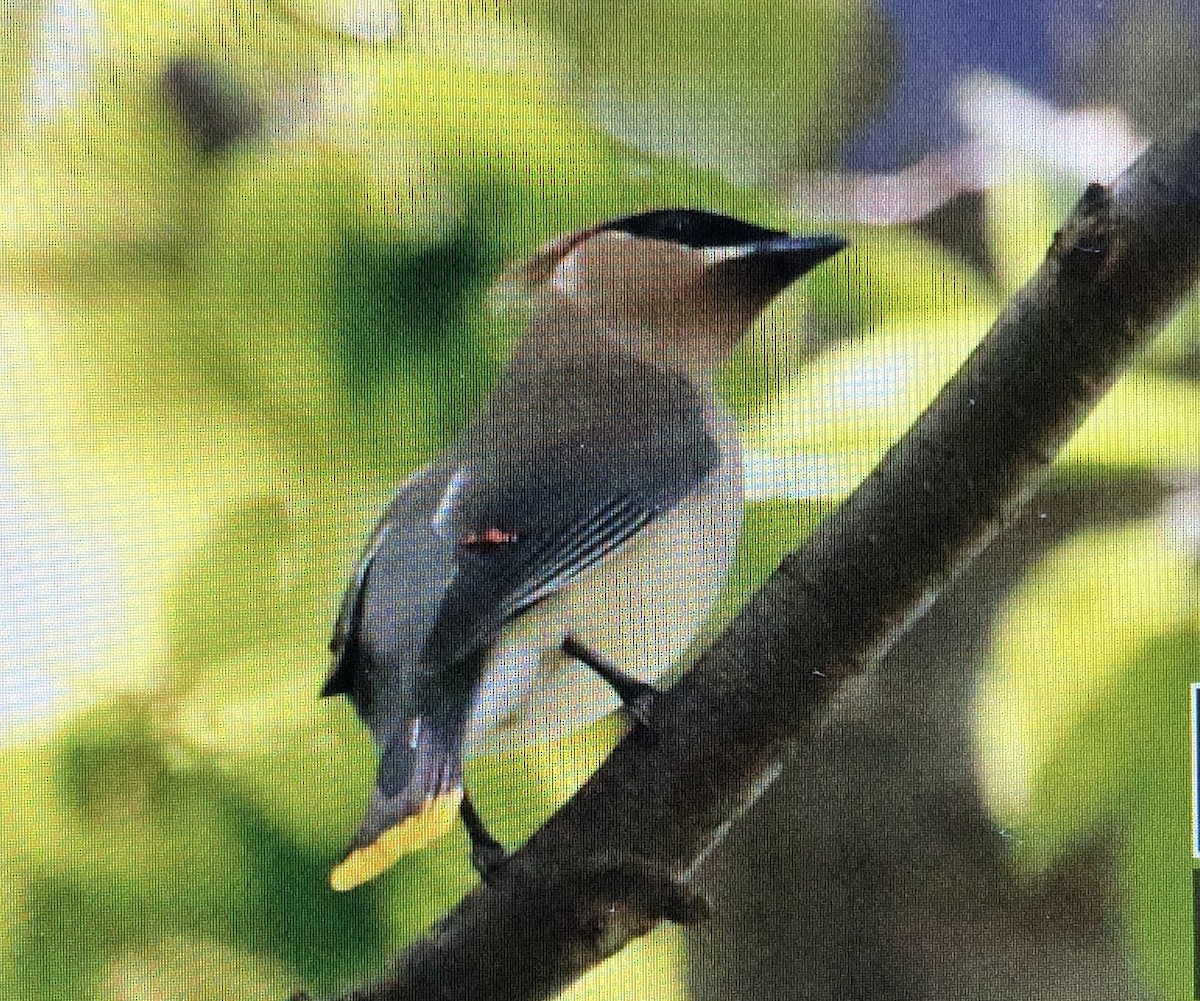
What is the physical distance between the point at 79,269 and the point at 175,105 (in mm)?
121


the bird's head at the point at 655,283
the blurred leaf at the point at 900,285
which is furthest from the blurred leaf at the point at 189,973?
the blurred leaf at the point at 900,285

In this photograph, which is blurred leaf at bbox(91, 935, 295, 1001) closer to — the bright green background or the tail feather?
the bright green background

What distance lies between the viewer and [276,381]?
36.1 inches

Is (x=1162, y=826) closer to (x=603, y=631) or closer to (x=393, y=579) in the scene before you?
(x=603, y=631)

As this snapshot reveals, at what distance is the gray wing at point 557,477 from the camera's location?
0.88m

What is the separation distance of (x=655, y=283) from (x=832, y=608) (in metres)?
0.26

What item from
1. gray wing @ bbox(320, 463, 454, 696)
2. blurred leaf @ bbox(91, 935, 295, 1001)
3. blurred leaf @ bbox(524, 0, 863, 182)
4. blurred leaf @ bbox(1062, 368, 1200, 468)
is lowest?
blurred leaf @ bbox(91, 935, 295, 1001)

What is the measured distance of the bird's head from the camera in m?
0.96

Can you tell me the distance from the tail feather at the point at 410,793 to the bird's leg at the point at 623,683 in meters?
0.09

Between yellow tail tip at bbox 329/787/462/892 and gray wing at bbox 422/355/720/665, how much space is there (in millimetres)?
89

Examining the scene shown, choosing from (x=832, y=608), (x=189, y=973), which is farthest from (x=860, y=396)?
(x=189, y=973)

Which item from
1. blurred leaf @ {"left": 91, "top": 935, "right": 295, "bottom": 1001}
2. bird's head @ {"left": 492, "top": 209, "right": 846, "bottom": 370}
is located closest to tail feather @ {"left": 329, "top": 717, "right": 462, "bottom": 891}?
blurred leaf @ {"left": 91, "top": 935, "right": 295, "bottom": 1001}

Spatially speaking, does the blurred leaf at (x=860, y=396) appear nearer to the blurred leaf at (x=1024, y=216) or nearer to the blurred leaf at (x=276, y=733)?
the blurred leaf at (x=1024, y=216)

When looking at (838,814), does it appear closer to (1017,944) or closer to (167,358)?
(1017,944)
